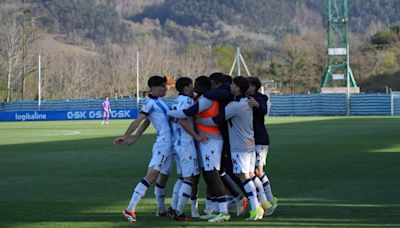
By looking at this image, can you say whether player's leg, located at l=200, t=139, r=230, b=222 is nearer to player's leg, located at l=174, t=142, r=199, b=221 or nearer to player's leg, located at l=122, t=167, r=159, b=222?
player's leg, located at l=174, t=142, r=199, b=221

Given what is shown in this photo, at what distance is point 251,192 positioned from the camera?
11.7 metres

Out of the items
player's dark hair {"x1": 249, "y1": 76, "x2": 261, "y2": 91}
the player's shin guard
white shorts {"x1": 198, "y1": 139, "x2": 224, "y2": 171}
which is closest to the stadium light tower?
the player's shin guard

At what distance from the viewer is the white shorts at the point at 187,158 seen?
11.6 metres

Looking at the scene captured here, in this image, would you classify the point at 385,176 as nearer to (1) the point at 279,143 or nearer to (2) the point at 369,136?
(1) the point at 279,143

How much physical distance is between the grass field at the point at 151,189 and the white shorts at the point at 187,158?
712mm

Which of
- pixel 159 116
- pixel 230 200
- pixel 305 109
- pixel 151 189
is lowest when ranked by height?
pixel 305 109

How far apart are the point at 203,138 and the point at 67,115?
56532 millimetres

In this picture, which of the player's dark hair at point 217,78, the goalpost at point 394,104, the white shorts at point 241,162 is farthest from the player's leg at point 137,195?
the goalpost at point 394,104

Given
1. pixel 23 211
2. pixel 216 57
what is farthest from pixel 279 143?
pixel 216 57

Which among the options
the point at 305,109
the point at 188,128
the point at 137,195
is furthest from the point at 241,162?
the point at 305,109

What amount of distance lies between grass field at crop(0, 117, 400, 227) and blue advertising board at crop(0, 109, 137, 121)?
38.6m

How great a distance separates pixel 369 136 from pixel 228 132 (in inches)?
797

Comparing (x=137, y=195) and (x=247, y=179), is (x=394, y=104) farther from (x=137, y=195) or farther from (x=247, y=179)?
(x=137, y=195)

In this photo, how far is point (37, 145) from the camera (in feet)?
94.6
